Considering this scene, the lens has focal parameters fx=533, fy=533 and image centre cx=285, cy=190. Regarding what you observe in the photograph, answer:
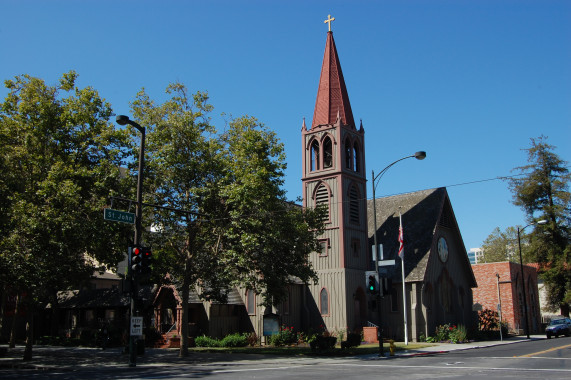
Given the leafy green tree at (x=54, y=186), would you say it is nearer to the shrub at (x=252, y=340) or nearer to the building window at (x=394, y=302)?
the shrub at (x=252, y=340)

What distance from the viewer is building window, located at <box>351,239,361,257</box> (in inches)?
1592

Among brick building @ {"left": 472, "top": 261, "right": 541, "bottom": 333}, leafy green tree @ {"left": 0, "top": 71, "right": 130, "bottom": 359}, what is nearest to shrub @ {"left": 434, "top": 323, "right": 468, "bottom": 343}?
brick building @ {"left": 472, "top": 261, "right": 541, "bottom": 333}

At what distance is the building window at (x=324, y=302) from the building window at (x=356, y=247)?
12.2 ft

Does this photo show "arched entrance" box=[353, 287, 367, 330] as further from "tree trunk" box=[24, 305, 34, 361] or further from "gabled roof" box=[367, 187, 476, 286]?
"tree trunk" box=[24, 305, 34, 361]

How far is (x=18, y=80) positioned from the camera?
91.3 feet

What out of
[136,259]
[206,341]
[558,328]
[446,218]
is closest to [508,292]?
[558,328]

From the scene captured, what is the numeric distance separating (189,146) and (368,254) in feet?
66.2

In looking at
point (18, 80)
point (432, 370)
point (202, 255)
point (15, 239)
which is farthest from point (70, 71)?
point (432, 370)

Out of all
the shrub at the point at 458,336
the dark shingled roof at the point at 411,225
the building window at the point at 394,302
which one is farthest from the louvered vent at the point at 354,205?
the shrub at the point at 458,336

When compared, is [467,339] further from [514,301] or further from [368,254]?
[514,301]

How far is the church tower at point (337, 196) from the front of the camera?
127ft

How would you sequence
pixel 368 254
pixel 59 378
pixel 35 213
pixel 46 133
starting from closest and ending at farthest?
1. pixel 59 378
2. pixel 35 213
3. pixel 46 133
4. pixel 368 254

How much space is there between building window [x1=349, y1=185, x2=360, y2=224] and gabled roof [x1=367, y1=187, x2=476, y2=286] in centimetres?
373

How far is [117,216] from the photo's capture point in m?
19.6
